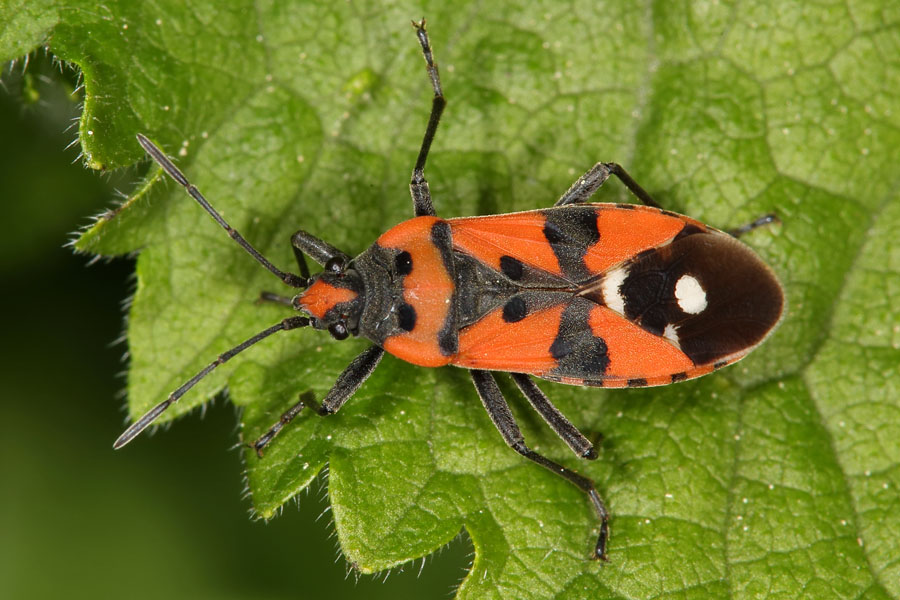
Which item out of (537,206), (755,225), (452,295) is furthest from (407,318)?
(755,225)

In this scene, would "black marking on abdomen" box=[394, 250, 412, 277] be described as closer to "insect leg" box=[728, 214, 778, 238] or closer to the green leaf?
the green leaf

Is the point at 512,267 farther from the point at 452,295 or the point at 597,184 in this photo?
the point at 597,184

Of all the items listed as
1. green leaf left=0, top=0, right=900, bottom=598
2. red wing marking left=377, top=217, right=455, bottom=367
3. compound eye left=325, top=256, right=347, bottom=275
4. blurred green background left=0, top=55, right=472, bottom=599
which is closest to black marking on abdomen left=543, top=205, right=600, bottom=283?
green leaf left=0, top=0, right=900, bottom=598

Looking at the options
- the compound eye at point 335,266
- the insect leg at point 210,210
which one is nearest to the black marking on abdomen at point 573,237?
the compound eye at point 335,266

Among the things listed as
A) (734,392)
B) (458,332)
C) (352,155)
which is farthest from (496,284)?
(734,392)

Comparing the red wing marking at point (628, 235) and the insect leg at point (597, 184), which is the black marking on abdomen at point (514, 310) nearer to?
the red wing marking at point (628, 235)
